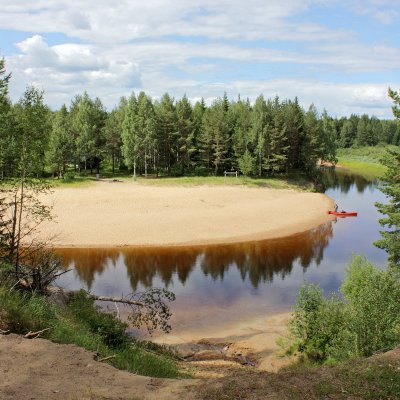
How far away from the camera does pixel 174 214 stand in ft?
160

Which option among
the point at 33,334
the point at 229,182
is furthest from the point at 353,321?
the point at 229,182

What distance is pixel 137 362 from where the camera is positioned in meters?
14.5

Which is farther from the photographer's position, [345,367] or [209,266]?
[209,266]

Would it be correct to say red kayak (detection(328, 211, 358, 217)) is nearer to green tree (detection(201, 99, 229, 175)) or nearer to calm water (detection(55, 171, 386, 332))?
calm water (detection(55, 171, 386, 332))

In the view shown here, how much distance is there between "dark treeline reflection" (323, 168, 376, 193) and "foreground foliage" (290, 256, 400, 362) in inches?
2420

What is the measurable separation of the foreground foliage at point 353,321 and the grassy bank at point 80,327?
685 cm

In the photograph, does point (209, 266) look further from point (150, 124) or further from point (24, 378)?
point (150, 124)

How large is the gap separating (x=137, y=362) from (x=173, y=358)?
16.9ft

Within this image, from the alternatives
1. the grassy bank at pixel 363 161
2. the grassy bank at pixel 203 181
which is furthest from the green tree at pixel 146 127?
the grassy bank at pixel 363 161

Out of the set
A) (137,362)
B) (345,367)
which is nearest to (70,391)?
(137,362)

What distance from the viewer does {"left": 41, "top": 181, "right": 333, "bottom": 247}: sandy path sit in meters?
42.4

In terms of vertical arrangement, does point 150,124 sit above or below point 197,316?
above

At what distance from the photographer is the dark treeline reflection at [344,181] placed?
8300 cm

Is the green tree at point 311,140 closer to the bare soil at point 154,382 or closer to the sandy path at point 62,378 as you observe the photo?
the bare soil at point 154,382
